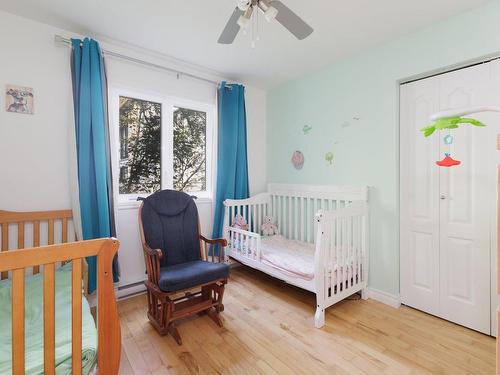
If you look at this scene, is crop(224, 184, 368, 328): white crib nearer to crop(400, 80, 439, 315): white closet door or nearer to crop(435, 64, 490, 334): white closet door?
crop(400, 80, 439, 315): white closet door

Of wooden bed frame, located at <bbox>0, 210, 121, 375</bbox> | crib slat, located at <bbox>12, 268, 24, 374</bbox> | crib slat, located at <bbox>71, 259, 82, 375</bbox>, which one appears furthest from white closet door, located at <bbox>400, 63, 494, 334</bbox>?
crib slat, located at <bbox>12, 268, 24, 374</bbox>

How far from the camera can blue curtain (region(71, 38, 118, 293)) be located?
7.24ft

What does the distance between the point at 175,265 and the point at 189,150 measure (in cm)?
143

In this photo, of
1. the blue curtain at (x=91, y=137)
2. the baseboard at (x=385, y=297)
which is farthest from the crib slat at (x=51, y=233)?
the baseboard at (x=385, y=297)

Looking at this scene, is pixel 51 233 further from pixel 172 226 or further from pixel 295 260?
pixel 295 260

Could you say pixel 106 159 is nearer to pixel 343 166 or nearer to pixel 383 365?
pixel 343 166

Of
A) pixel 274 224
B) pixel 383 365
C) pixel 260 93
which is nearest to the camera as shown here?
pixel 383 365

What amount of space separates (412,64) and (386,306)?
7.17 ft

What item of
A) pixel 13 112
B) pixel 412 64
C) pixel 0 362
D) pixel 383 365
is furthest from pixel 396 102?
pixel 13 112

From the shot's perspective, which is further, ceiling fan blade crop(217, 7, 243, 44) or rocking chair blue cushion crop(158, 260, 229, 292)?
rocking chair blue cushion crop(158, 260, 229, 292)

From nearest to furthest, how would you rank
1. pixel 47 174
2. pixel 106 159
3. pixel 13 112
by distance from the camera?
pixel 13 112, pixel 47 174, pixel 106 159

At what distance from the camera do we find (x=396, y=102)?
2.41 metres

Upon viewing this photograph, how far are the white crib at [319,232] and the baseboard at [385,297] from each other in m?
0.08

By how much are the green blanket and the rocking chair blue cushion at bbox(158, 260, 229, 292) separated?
521 mm
